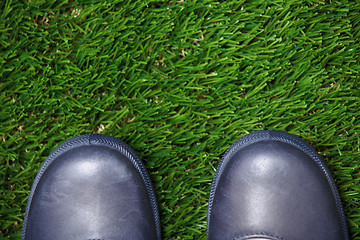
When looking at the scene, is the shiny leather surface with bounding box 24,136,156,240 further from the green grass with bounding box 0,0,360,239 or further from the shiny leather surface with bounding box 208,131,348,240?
the shiny leather surface with bounding box 208,131,348,240

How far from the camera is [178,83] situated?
47.4 inches

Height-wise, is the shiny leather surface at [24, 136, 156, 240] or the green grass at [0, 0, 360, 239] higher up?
the green grass at [0, 0, 360, 239]

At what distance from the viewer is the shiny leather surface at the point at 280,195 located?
114 cm

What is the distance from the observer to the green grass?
3.91ft

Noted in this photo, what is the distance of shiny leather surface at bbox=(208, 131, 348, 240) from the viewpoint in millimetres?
1140

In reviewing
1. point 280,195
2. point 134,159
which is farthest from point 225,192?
point 134,159

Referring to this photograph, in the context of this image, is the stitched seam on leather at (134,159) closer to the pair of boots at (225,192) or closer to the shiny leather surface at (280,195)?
the pair of boots at (225,192)

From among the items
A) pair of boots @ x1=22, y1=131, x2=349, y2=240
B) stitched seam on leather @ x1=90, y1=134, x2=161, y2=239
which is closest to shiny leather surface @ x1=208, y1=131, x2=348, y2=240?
pair of boots @ x1=22, y1=131, x2=349, y2=240

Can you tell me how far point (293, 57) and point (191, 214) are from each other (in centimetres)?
69

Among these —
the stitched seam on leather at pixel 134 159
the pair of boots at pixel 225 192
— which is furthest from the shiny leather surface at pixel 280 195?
the stitched seam on leather at pixel 134 159

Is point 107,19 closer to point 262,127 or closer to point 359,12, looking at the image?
point 262,127

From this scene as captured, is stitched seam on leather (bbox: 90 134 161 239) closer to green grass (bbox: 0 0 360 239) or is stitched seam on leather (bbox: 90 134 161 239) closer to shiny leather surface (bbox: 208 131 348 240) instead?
green grass (bbox: 0 0 360 239)

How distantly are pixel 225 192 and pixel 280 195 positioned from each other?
19 cm

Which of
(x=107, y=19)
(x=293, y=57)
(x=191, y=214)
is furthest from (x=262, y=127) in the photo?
(x=107, y=19)
